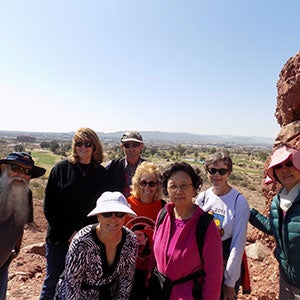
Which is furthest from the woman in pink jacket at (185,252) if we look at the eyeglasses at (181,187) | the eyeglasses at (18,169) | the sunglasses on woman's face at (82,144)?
the eyeglasses at (18,169)

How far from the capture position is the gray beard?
125 inches

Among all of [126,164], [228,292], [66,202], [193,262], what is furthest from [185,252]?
[126,164]

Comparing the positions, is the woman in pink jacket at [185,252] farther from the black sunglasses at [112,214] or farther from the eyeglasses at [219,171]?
the eyeglasses at [219,171]

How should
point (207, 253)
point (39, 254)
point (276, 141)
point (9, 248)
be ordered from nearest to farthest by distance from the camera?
1. point (207, 253)
2. point (9, 248)
3. point (276, 141)
4. point (39, 254)

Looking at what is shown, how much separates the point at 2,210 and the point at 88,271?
1302mm

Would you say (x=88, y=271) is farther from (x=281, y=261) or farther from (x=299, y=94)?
(x=299, y=94)

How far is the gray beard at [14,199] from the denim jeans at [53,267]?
1.97 ft

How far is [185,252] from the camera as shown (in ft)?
7.77

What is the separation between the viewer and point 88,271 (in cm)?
258

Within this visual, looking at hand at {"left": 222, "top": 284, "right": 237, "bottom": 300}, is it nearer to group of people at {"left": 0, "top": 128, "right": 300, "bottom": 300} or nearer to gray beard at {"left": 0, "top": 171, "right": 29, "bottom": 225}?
group of people at {"left": 0, "top": 128, "right": 300, "bottom": 300}

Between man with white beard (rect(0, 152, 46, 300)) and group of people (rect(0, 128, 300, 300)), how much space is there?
1 cm

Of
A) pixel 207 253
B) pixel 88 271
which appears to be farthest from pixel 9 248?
pixel 207 253

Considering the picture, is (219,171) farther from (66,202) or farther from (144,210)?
(66,202)

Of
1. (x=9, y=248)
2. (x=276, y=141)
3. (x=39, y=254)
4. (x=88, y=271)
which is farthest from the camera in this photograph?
(x=39, y=254)
